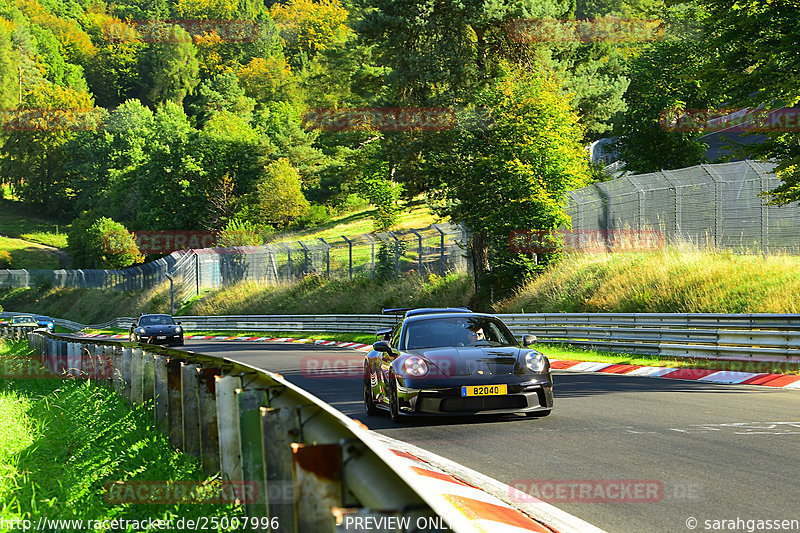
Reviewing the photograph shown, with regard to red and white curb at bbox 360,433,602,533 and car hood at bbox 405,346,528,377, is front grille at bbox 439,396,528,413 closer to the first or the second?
car hood at bbox 405,346,528,377

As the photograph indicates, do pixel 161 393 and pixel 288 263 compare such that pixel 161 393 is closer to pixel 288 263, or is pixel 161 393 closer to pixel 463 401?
pixel 463 401

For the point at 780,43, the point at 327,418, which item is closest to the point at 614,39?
the point at 780,43

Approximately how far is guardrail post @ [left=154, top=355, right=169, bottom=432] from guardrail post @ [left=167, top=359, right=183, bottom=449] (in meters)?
0.23

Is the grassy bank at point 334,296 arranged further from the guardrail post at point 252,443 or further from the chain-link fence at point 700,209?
the guardrail post at point 252,443

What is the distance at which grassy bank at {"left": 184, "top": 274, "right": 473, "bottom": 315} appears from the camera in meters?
35.1

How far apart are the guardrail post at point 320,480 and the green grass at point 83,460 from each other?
1.89 metres

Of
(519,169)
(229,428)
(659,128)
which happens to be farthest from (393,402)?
(659,128)

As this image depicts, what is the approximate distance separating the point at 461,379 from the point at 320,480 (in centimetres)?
716

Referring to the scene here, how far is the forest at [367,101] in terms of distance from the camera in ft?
93.6

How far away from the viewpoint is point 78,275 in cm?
8181

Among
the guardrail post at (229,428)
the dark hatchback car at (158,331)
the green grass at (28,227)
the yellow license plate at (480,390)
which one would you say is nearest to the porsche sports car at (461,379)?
the yellow license plate at (480,390)

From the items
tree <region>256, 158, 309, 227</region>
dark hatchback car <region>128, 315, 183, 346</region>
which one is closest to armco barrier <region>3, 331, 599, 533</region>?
dark hatchback car <region>128, 315, 183, 346</region>

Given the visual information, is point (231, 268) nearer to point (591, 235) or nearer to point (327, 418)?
point (591, 235)

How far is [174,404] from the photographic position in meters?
8.06
